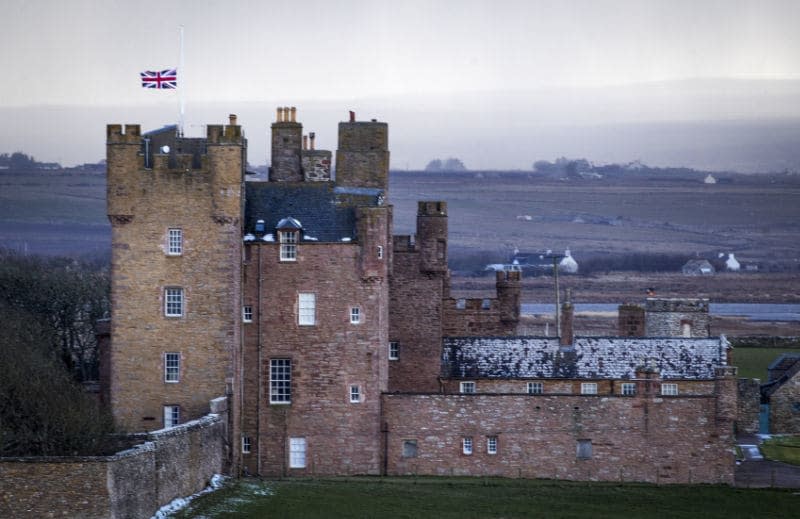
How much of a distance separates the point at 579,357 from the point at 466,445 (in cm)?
991

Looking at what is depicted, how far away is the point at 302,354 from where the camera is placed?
67.1 m

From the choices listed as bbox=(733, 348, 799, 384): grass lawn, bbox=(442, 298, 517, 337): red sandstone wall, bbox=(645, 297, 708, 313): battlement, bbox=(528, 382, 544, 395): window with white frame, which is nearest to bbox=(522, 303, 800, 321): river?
bbox=(733, 348, 799, 384): grass lawn

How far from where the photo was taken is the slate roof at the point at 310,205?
67.8m

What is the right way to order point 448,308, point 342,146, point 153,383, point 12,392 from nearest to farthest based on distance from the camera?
point 12,392 → point 153,383 → point 342,146 → point 448,308

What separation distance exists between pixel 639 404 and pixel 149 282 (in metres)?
19.7

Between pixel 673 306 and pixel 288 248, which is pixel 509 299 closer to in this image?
pixel 673 306

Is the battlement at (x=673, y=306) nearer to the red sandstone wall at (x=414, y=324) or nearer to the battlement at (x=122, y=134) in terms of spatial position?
the red sandstone wall at (x=414, y=324)

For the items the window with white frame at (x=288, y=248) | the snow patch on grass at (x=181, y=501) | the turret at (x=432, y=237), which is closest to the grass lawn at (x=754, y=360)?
the turret at (x=432, y=237)

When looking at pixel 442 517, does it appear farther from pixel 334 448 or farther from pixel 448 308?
pixel 448 308

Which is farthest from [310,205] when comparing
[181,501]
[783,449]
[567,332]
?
[783,449]

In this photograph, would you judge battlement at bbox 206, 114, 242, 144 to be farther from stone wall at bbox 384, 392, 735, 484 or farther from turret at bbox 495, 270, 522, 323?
turret at bbox 495, 270, 522, 323

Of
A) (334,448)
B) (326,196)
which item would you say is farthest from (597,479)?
(326,196)

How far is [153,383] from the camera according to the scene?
65688mm

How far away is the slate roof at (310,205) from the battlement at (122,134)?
543 cm
